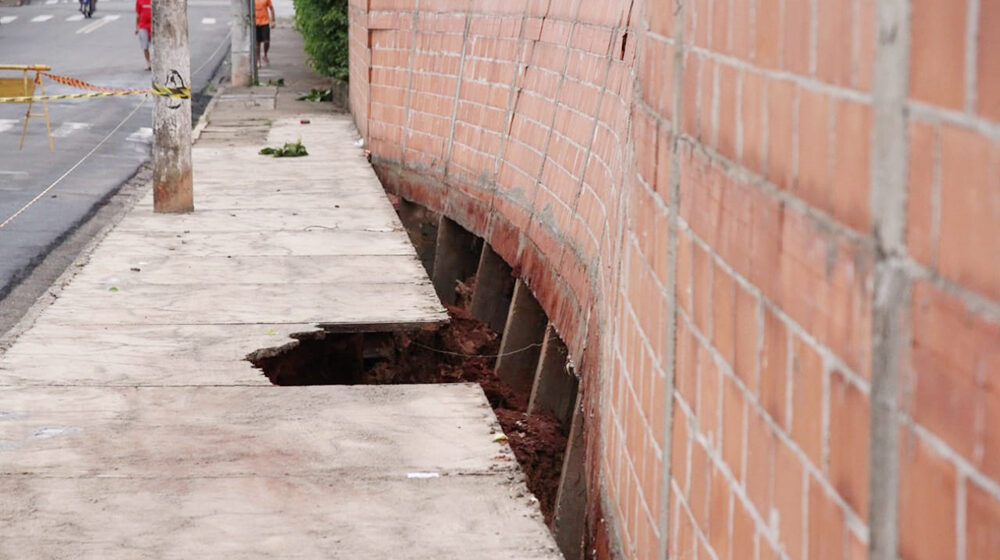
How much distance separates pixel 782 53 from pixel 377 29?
1274 centimetres

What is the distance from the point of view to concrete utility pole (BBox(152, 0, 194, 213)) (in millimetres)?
11508

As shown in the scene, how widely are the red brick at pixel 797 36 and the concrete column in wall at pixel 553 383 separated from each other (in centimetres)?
509

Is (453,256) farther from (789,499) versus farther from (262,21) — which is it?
(262,21)

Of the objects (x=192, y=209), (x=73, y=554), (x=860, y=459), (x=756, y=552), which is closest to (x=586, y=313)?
(x=73, y=554)

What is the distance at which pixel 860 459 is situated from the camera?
204cm

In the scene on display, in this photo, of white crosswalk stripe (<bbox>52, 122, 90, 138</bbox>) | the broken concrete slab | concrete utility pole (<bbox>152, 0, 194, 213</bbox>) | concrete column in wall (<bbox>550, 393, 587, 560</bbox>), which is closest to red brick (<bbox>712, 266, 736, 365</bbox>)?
the broken concrete slab

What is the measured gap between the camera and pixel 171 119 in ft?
38.6

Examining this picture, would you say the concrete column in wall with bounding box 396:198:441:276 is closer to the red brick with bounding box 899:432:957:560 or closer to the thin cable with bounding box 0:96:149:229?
the thin cable with bounding box 0:96:149:229

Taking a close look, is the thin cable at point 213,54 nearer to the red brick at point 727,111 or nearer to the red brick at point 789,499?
the red brick at point 727,111

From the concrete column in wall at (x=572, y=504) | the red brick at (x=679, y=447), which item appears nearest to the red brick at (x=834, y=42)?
the red brick at (x=679, y=447)

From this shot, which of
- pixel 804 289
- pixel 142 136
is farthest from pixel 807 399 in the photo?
Answer: pixel 142 136

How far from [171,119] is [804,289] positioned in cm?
1000

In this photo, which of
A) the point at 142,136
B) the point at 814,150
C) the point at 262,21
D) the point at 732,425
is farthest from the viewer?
the point at 262,21

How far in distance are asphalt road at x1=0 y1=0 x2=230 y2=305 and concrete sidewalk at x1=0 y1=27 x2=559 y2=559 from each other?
2183 mm
